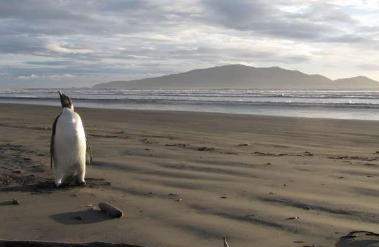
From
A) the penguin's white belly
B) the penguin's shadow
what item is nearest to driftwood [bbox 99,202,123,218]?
the penguin's shadow

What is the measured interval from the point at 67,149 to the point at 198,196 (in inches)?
66.8

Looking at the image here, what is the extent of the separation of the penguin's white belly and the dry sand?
0.22m

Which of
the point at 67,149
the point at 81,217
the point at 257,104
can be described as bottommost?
the point at 81,217

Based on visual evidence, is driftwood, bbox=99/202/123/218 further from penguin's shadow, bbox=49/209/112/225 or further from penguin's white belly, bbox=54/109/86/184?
penguin's white belly, bbox=54/109/86/184

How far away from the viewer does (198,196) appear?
200 inches

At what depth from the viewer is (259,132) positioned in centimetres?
1348

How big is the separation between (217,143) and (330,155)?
8.60ft

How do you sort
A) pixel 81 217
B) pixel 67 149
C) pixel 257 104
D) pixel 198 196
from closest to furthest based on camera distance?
pixel 81 217
pixel 198 196
pixel 67 149
pixel 257 104

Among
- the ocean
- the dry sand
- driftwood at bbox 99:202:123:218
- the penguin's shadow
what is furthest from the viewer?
the ocean

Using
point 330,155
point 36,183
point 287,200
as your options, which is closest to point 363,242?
point 287,200

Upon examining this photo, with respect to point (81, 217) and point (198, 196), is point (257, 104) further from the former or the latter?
point (81, 217)

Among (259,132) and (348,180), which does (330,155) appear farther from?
(259,132)

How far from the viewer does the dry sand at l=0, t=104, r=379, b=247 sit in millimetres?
3830

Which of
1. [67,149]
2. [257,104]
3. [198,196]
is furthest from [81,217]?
[257,104]
